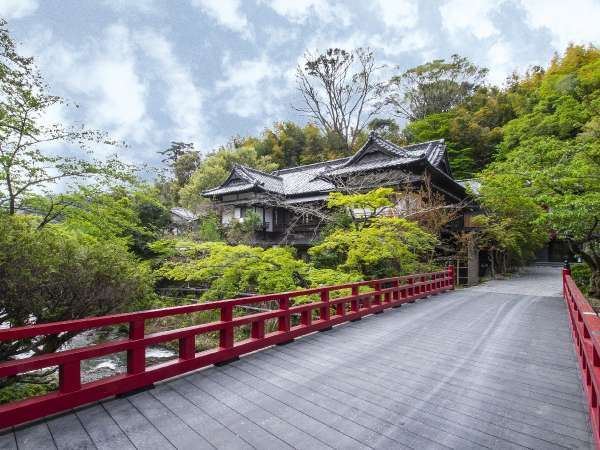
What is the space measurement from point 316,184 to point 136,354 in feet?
59.9

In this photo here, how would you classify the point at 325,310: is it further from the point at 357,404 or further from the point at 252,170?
the point at 252,170

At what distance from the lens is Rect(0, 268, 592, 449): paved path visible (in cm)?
269

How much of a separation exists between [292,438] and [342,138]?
33098 mm

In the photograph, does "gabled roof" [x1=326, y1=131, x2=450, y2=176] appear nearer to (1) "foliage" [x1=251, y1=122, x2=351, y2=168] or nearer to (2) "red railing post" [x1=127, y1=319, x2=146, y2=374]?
(2) "red railing post" [x1=127, y1=319, x2=146, y2=374]

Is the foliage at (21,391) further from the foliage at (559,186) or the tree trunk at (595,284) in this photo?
the tree trunk at (595,284)

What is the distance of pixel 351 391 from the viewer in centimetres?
361

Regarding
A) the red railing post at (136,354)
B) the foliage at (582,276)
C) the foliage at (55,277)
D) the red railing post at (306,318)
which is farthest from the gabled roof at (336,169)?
the red railing post at (136,354)

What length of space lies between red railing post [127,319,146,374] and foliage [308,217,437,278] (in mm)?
6068

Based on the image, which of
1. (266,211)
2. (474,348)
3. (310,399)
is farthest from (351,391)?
(266,211)

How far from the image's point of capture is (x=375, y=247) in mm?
8938

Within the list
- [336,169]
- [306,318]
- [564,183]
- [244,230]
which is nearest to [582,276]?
[564,183]

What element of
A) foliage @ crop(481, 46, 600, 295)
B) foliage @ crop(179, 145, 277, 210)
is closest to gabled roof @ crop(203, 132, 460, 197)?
foliage @ crop(481, 46, 600, 295)

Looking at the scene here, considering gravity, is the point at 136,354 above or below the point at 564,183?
below

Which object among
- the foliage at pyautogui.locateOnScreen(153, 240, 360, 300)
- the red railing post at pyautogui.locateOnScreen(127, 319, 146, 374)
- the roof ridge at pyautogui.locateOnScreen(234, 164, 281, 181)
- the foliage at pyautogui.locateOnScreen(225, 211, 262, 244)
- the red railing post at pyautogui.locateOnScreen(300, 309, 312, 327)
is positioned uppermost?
the roof ridge at pyautogui.locateOnScreen(234, 164, 281, 181)
